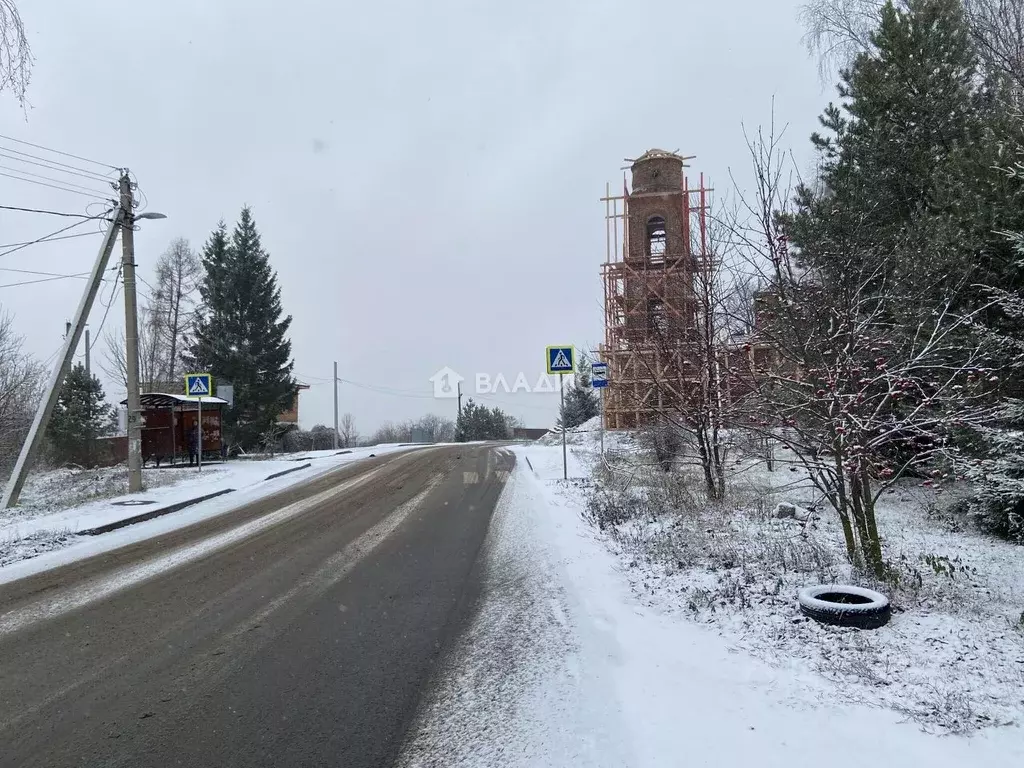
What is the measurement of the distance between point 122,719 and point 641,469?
1171 centimetres

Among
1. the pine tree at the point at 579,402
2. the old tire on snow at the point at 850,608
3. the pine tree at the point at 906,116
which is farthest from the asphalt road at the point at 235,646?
the pine tree at the point at 579,402

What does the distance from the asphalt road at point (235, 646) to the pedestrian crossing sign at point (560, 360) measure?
593 cm

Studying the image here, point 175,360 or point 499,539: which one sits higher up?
point 175,360

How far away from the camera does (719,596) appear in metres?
5.49

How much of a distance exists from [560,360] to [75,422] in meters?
17.8

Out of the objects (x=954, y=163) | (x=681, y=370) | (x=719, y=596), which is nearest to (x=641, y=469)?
(x=681, y=370)

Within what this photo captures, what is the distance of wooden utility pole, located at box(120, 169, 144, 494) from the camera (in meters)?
14.0

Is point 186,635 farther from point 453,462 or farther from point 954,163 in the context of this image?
point 453,462

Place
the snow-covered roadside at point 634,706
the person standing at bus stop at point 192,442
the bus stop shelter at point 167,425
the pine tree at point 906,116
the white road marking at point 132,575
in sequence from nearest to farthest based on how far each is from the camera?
the snow-covered roadside at point 634,706
the white road marking at point 132,575
the pine tree at point 906,116
the bus stop shelter at point 167,425
the person standing at bus stop at point 192,442

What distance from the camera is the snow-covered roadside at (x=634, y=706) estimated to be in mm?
3139

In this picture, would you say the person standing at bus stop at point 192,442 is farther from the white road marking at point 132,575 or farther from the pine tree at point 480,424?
the pine tree at point 480,424

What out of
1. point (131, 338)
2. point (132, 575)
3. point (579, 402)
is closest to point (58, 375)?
point (131, 338)

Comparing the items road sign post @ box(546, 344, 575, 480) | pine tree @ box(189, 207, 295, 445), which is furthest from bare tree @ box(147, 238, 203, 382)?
road sign post @ box(546, 344, 575, 480)

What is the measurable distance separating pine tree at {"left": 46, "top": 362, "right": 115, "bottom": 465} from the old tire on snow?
965 inches
